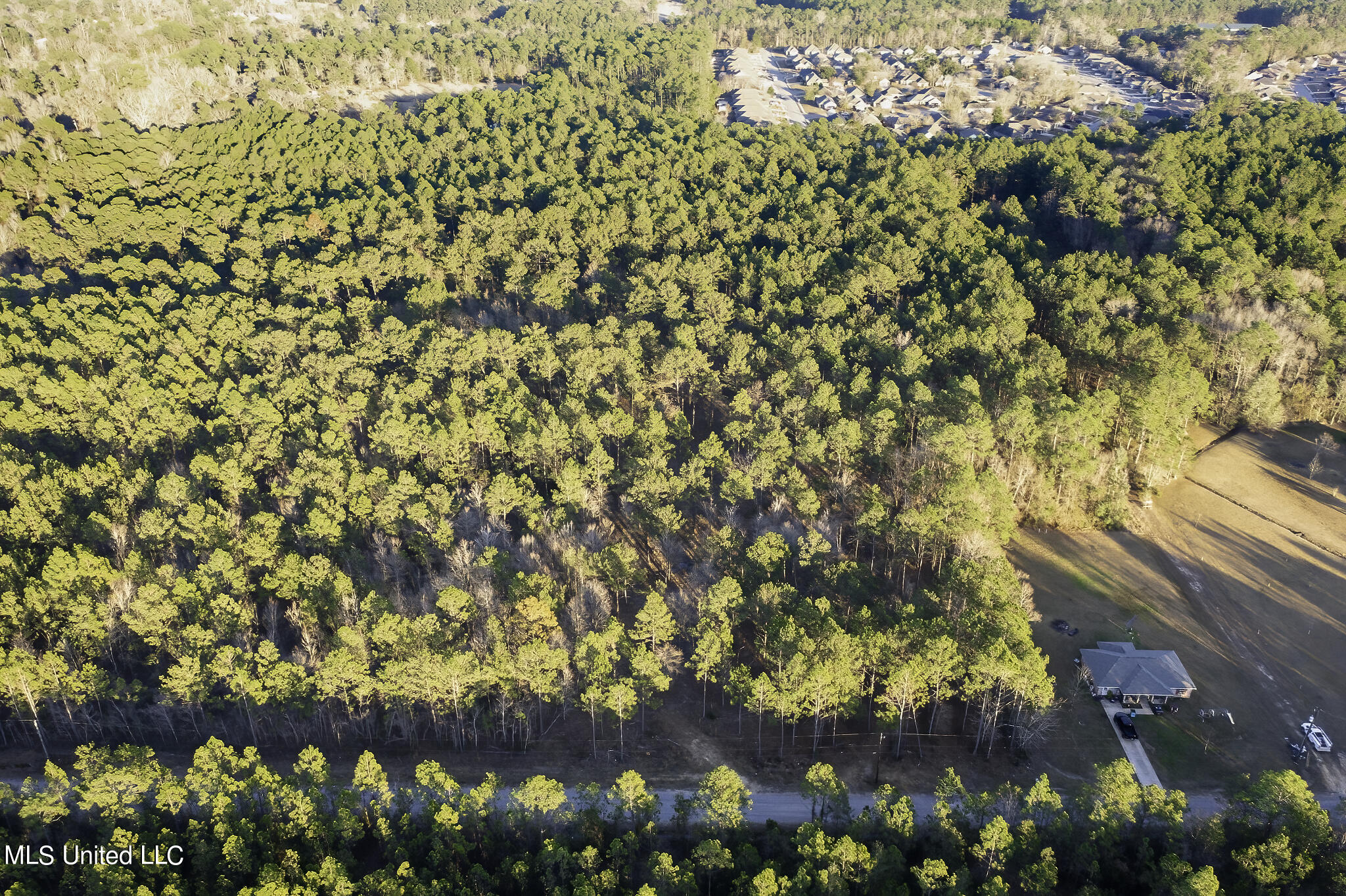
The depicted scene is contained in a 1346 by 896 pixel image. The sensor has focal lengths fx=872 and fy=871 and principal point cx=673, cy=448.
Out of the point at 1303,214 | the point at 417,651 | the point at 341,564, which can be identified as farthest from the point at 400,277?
the point at 1303,214

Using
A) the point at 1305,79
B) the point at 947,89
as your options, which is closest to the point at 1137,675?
the point at 947,89

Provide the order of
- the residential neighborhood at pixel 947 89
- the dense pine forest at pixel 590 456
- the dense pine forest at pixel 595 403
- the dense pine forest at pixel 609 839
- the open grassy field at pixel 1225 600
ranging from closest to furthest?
the dense pine forest at pixel 609 839, the dense pine forest at pixel 590 456, the open grassy field at pixel 1225 600, the dense pine forest at pixel 595 403, the residential neighborhood at pixel 947 89

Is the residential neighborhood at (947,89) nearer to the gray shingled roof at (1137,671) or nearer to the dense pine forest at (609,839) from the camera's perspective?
the gray shingled roof at (1137,671)

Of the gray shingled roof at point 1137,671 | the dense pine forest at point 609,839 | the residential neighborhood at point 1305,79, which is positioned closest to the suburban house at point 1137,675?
the gray shingled roof at point 1137,671

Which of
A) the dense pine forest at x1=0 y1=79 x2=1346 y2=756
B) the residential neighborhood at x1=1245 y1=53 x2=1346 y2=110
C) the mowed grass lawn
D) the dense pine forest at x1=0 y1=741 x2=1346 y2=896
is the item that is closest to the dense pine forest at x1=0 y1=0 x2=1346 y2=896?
the dense pine forest at x1=0 y1=741 x2=1346 y2=896

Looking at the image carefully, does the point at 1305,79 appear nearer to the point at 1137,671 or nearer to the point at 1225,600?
the point at 1225,600
